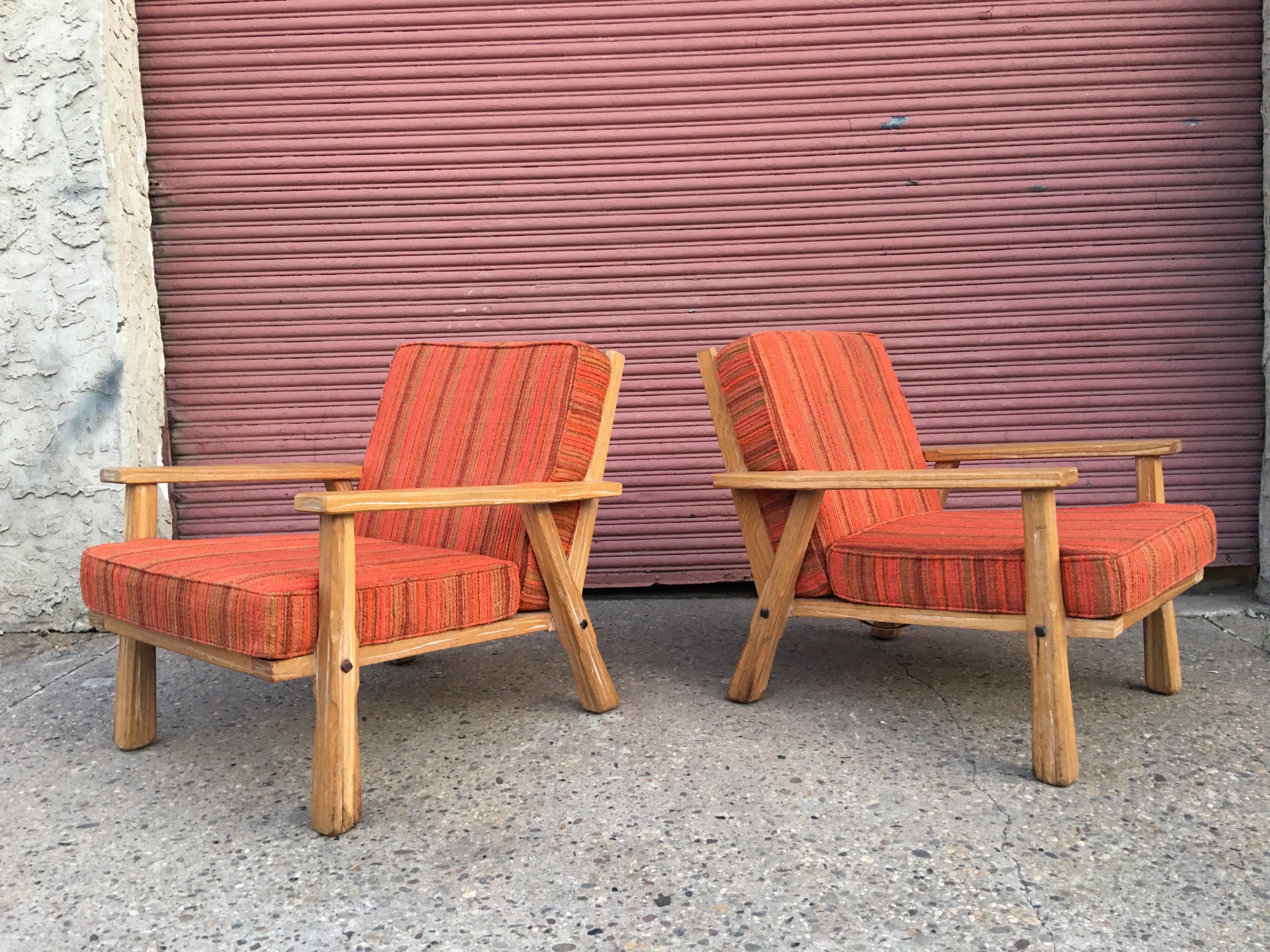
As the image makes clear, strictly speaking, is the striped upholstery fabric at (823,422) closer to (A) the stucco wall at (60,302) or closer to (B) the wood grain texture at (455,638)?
(B) the wood grain texture at (455,638)

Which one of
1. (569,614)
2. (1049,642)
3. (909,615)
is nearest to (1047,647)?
(1049,642)

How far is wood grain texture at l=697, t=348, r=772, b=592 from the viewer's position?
2.68 meters

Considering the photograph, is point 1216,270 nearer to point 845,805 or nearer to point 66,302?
point 845,805

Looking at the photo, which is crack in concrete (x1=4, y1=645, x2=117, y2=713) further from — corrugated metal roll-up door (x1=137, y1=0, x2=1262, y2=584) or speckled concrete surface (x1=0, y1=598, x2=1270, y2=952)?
corrugated metal roll-up door (x1=137, y1=0, x2=1262, y2=584)

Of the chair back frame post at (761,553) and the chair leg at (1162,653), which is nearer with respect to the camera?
the chair back frame post at (761,553)

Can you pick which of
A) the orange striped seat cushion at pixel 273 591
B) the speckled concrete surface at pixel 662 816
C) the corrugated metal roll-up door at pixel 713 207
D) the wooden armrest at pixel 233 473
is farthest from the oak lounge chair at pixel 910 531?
the wooden armrest at pixel 233 473

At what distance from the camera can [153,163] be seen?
3.98 meters

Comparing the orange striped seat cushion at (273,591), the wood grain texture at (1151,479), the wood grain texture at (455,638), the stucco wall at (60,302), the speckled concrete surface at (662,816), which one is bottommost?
the speckled concrete surface at (662,816)

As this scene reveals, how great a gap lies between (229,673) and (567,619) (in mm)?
1333

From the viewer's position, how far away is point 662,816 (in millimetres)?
2010

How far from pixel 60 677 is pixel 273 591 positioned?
1772 millimetres

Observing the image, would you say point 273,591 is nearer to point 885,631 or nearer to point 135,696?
point 135,696

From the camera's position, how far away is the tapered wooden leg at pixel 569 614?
8.16 feet

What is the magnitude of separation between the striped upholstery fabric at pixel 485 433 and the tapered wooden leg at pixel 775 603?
1.82ft
